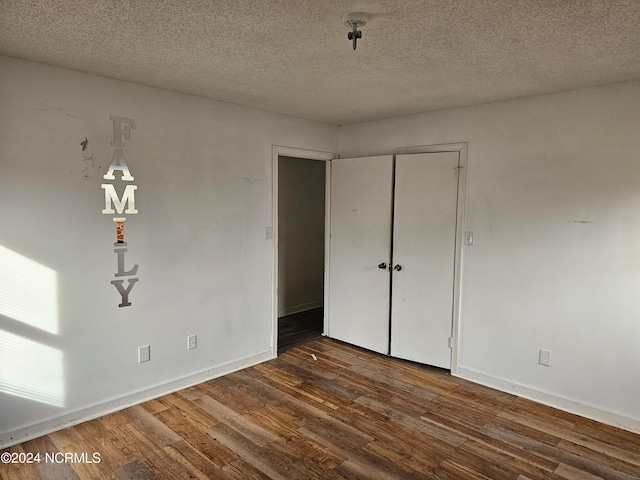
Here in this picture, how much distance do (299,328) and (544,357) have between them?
2728mm

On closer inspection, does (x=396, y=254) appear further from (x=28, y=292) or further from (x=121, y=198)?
(x=28, y=292)

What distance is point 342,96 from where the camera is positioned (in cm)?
333

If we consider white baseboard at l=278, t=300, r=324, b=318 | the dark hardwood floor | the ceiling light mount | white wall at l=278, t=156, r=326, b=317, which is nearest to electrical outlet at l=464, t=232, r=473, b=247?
the dark hardwood floor

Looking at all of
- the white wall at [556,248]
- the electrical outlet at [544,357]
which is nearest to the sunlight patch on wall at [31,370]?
the white wall at [556,248]

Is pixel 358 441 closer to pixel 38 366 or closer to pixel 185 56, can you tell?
pixel 38 366

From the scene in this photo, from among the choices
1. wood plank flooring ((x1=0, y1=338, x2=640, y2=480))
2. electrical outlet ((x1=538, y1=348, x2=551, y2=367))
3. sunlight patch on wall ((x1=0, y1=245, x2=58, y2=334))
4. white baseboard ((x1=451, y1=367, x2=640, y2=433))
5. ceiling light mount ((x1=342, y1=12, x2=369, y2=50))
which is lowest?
wood plank flooring ((x1=0, y1=338, x2=640, y2=480))

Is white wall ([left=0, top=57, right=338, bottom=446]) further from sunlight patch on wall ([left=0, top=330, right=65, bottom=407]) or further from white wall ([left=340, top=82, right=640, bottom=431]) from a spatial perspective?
white wall ([left=340, top=82, right=640, bottom=431])

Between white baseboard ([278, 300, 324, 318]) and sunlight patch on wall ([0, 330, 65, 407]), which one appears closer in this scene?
sunlight patch on wall ([0, 330, 65, 407])

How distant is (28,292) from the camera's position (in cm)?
263

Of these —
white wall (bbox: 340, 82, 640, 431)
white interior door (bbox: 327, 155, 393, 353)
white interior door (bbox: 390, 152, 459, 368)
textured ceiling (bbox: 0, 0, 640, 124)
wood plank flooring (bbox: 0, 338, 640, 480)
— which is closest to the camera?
textured ceiling (bbox: 0, 0, 640, 124)

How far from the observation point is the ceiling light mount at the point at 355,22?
1.85 meters

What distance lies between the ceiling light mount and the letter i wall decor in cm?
185

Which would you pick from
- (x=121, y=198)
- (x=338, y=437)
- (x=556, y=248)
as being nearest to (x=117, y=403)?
(x=121, y=198)

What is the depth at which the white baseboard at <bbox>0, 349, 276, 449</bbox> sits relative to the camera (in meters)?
2.64
